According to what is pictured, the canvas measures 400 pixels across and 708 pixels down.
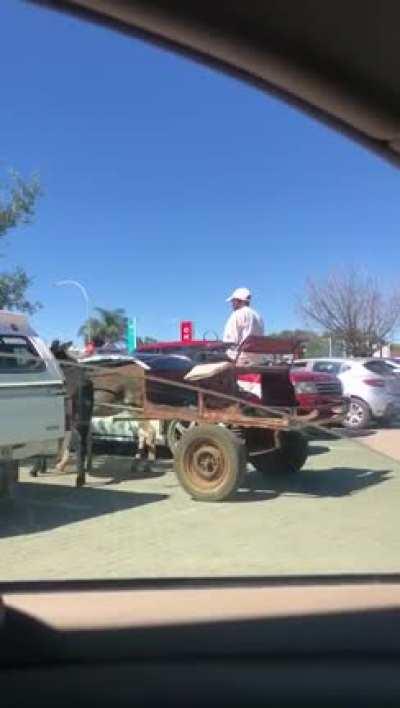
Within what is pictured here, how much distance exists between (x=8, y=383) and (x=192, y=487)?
6.99ft

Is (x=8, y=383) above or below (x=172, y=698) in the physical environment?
above

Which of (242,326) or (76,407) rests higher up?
(242,326)

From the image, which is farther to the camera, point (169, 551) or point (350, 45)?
point (169, 551)

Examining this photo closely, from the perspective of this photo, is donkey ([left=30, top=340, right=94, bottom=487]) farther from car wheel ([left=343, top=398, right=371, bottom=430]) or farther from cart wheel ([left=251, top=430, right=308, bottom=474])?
car wheel ([left=343, top=398, right=371, bottom=430])

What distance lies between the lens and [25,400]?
266 inches

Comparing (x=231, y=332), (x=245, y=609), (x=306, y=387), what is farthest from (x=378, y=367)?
(x=245, y=609)

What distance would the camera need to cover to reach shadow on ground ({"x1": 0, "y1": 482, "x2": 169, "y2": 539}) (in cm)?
617

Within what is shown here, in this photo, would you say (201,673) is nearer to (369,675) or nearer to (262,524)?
(369,675)

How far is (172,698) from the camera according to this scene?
290cm

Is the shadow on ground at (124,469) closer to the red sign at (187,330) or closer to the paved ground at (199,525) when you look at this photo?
the paved ground at (199,525)

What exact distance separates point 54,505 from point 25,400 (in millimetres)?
827

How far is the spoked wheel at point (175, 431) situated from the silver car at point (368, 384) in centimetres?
541

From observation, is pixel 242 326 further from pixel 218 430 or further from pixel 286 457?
pixel 286 457

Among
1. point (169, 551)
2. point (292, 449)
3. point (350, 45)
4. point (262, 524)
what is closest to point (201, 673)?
point (350, 45)
